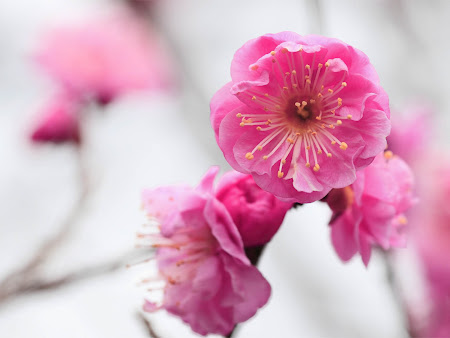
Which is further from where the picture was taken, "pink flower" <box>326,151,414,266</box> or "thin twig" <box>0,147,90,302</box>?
"thin twig" <box>0,147,90,302</box>

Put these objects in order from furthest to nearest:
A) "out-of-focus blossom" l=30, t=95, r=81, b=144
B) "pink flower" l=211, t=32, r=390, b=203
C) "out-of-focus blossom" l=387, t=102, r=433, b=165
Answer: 1. "out-of-focus blossom" l=30, t=95, r=81, b=144
2. "out-of-focus blossom" l=387, t=102, r=433, b=165
3. "pink flower" l=211, t=32, r=390, b=203

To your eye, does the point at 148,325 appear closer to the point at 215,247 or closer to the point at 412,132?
the point at 215,247

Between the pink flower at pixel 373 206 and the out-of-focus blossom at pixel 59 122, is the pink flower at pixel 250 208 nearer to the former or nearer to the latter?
the pink flower at pixel 373 206

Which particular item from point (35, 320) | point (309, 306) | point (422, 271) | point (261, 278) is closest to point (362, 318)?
point (309, 306)

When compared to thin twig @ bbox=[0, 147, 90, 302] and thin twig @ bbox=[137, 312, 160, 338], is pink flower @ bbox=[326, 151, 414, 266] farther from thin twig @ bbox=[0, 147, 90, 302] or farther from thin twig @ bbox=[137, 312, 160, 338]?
thin twig @ bbox=[0, 147, 90, 302]

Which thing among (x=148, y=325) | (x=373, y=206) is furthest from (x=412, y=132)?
(x=148, y=325)

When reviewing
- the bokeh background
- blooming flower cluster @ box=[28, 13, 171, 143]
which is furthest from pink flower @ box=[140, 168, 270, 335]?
blooming flower cluster @ box=[28, 13, 171, 143]

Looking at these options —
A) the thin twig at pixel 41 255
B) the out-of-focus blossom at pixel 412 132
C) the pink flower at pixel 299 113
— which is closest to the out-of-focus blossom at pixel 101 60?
the thin twig at pixel 41 255
